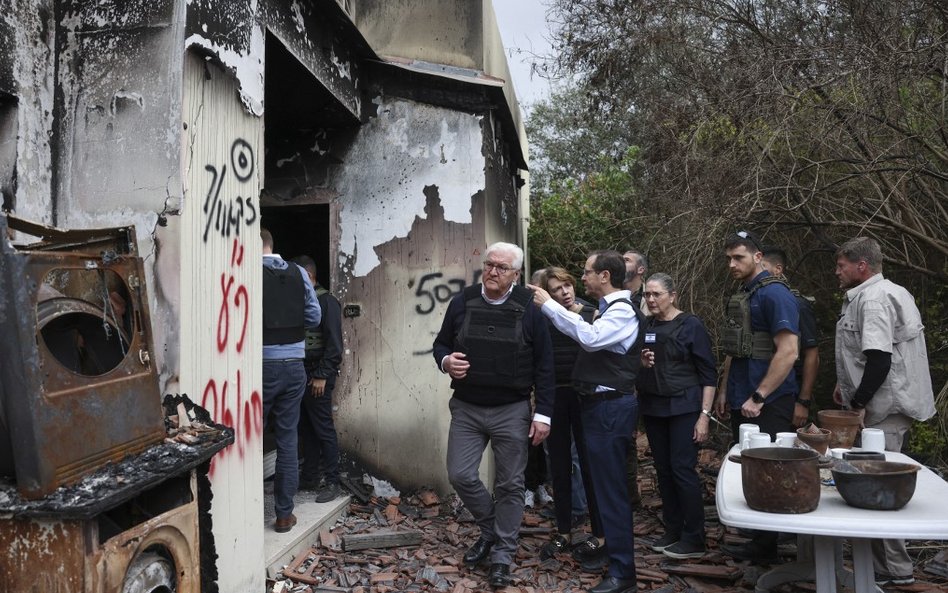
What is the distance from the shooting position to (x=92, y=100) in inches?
131

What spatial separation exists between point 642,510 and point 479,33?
15.0 feet

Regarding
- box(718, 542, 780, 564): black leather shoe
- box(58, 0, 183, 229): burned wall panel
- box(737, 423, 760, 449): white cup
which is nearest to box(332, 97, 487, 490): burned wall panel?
box(718, 542, 780, 564): black leather shoe

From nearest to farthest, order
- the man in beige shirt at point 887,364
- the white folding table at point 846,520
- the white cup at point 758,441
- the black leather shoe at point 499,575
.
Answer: the white folding table at point 846,520
the white cup at point 758,441
the man in beige shirt at point 887,364
the black leather shoe at point 499,575

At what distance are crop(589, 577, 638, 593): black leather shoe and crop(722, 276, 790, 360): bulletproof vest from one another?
1.68 meters

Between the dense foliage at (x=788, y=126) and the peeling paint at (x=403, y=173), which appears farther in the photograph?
the peeling paint at (x=403, y=173)

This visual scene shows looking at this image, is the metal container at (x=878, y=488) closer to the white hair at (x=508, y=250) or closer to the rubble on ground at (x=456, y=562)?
the rubble on ground at (x=456, y=562)

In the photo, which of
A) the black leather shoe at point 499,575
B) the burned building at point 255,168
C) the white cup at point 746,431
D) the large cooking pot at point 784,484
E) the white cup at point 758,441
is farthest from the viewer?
the black leather shoe at point 499,575

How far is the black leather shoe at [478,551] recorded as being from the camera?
190 inches

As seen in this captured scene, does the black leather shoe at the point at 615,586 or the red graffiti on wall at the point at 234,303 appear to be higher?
the red graffiti on wall at the point at 234,303

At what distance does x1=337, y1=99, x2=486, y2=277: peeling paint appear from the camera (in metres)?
6.31

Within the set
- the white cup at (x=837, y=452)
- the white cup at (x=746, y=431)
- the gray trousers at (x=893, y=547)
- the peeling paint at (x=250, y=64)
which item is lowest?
the gray trousers at (x=893, y=547)

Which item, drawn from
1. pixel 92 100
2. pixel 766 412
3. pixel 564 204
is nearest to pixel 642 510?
pixel 766 412

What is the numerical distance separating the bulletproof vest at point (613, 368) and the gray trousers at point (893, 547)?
150 centimetres

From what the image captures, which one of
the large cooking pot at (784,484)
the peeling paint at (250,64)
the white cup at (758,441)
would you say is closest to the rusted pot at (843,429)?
the white cup at (758,441)
